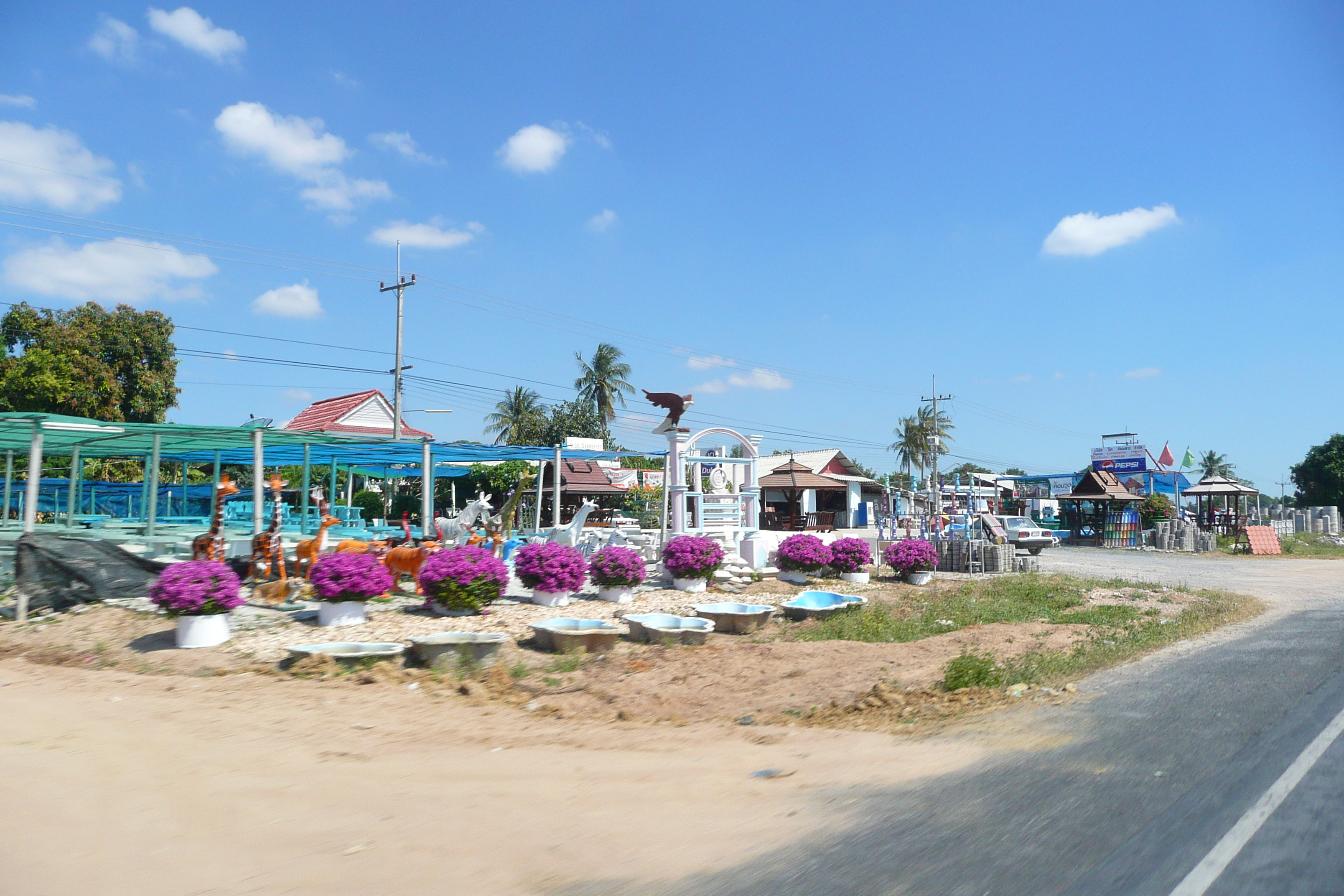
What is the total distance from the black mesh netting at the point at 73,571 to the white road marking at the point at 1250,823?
11.4 m

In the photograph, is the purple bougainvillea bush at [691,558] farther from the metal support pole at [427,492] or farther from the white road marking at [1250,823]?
the white road marking at [1250,823]

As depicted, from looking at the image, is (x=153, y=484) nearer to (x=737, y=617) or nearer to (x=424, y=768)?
(x=737, y=617)

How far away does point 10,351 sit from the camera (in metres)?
28.4

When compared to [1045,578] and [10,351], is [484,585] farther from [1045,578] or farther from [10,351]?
[10,351]

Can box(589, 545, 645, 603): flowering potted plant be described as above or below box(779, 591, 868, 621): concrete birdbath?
above

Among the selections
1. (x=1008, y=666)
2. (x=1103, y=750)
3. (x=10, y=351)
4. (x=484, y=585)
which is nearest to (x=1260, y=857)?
(x=1103, y=750)

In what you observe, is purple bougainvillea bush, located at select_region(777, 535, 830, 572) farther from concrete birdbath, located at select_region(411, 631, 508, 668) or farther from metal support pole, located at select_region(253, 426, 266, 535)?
metal support pole, located at select_region(253, 426, 266, 535)

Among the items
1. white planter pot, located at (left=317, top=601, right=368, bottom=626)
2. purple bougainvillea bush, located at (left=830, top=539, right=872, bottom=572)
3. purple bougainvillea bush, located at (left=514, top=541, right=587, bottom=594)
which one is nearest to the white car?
purple bougainvillea bush, located at (left=830, top=539, right=872, bottom=572)

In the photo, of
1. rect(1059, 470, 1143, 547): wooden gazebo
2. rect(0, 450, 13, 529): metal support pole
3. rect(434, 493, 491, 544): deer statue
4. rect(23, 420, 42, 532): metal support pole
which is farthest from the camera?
rect(1059, 470, 1143, 547): wooden gazebo

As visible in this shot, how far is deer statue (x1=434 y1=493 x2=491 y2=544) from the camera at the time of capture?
1411 cm

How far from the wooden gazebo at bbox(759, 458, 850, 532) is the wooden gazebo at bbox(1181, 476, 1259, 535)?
14.8m

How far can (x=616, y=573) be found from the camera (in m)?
12.2

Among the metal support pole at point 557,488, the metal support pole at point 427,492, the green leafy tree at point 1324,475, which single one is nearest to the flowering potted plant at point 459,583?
the metal support pole at point 427,492

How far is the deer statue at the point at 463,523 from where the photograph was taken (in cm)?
1411
